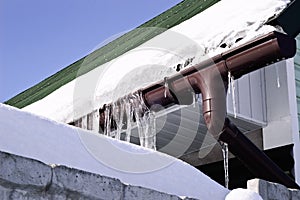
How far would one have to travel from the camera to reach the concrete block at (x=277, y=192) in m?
3.03

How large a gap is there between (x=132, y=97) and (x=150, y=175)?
179 cm

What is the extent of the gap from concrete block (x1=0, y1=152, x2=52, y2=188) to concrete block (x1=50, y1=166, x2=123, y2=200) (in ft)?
0.16

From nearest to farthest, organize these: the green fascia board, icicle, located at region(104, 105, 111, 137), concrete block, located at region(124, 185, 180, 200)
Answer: concrete block, located at region(124, 185, 180, 200) < icicle, located at region(104, 105, 111, 137) < the green fascia board

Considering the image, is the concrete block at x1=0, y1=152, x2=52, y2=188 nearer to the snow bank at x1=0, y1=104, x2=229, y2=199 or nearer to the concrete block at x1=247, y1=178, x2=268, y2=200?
the snow bank at x1=0, y1=104, x2=229, y2=199

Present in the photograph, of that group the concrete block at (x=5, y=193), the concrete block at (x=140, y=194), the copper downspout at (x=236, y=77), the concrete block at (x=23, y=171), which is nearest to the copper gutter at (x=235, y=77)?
the copper downspout at (x=236, y=77)

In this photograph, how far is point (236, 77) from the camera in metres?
3.80

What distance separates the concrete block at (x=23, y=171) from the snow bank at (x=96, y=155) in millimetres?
92

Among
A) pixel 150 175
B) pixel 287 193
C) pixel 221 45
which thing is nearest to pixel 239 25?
pixel 221 45

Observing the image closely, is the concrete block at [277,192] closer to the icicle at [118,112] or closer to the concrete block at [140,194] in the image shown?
the concrete block at [140,194]

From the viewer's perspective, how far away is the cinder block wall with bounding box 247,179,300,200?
297 centimetres

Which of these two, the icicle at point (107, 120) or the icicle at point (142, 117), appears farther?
the icicle at point (107, 120)

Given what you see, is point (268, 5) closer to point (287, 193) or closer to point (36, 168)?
point (287, 193)

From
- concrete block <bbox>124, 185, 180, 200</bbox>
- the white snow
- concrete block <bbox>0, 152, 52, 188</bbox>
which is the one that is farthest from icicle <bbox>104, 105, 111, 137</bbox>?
concrete block <bbox>0, 152, 52, 188</bbox>

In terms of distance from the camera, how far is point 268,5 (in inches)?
149
